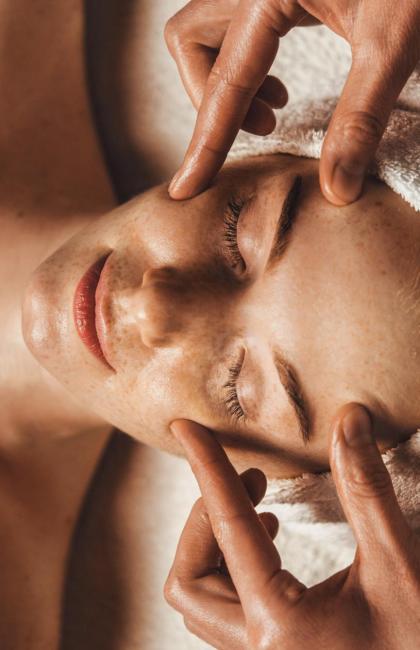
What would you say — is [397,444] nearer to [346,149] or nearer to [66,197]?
[346,149]

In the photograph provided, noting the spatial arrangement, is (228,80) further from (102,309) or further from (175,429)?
(175,429)

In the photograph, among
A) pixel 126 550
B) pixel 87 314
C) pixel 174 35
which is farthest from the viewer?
pixel 126 550

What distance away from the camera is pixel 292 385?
2.83ft

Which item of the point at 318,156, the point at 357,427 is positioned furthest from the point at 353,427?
the point at 318,156

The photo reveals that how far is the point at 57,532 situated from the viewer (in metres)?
1.40

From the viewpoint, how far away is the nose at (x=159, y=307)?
0.90 m

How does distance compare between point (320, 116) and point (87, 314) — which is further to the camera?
point (320, 116)

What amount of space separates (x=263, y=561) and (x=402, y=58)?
23.7 inches

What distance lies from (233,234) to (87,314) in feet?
0.77

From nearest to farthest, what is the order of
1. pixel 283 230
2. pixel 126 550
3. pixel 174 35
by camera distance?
pixel 283 230, pixel 174 35, pixel 126 550

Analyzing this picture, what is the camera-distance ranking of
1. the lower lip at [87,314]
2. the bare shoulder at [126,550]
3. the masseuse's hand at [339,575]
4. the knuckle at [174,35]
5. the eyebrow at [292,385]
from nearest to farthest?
the masseuse's hand at [339,575] → the eyebrow at [292,385] → the lower lip at [87,314] → the knuckle at [174,35] → the bare shoulder at [126,550]

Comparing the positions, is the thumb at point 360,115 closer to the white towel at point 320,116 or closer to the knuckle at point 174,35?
the white towel at point 320,116

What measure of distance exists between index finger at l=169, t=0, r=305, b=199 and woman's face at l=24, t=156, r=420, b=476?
0.05 metres

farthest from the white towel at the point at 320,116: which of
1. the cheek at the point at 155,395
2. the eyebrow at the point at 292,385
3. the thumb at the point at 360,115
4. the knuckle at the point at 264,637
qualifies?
the knuckle at the point at 264,637
